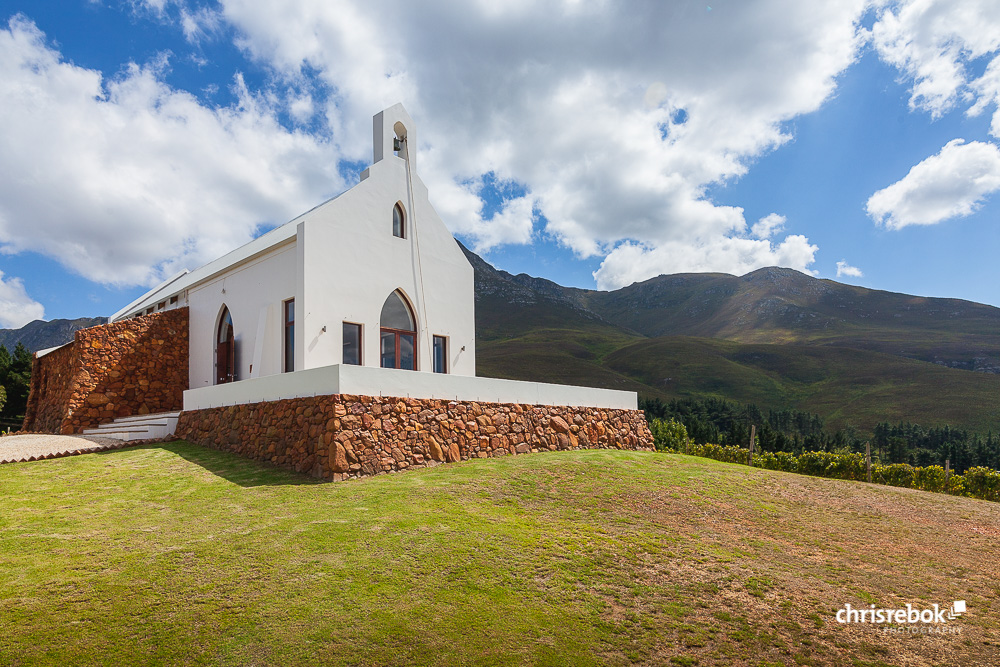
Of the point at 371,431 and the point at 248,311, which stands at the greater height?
the point at 248,311

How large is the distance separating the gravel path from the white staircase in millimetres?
491

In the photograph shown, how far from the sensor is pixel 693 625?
6320mm

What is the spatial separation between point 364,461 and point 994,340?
201 m

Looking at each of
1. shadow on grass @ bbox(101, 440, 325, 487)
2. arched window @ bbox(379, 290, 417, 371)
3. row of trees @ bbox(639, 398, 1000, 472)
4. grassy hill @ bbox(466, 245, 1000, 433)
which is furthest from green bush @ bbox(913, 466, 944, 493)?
grassy hill @ bbox(466, 245, 1000, 433)

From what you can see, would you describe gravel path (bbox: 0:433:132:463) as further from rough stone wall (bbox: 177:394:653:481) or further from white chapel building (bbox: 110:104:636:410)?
white chapel building (bbox: 110:104:636:410)

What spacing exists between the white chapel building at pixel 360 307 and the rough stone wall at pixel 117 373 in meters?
0.71

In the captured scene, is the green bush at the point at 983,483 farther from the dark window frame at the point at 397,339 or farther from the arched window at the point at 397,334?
the arched window at the point at 397,334

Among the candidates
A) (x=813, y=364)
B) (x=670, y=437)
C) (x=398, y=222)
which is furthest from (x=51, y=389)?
(x=813, y=364)

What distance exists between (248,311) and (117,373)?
5254mm

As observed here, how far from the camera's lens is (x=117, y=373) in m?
20.0

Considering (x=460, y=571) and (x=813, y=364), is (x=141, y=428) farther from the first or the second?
(x=813, y=364)

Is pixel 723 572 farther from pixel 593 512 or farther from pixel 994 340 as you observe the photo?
pixel 994 340

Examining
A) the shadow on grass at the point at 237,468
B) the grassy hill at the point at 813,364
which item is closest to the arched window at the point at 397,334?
the shadow on grass at the point at 237,468

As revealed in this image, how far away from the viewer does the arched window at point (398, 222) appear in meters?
19.4
